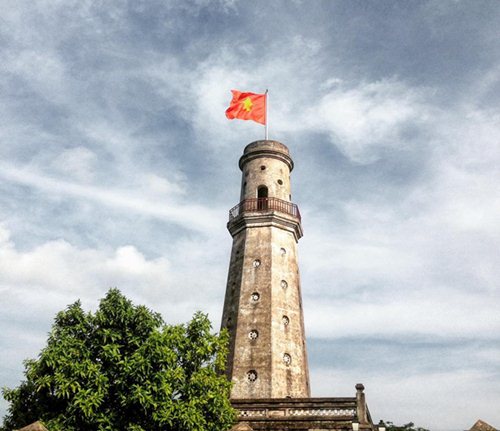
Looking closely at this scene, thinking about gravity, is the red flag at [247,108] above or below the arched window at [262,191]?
above

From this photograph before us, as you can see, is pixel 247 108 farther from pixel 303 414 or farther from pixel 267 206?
pixel 303 414

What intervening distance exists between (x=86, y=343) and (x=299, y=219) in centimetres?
1746

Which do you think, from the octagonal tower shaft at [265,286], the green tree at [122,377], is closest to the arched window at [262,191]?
the octagonal tower shaft at [265,286]

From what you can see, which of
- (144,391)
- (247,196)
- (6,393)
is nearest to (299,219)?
(247,196)

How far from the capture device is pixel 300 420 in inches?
934

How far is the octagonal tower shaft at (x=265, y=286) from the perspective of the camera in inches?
1102

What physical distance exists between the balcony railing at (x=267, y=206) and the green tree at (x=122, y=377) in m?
12.4

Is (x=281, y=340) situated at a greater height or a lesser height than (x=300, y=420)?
greater

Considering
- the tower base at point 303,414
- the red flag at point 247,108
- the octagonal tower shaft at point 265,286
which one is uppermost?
the red flag at point 247,108

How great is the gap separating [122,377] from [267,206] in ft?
→ 55.1

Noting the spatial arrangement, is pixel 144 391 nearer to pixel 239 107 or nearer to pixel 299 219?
pixel 299 219

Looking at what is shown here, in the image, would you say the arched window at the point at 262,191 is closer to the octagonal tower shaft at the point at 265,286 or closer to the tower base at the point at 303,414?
the octagonal tower shaft at the point at 265,286

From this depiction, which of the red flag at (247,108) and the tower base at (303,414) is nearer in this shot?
the tower base at (303,414)

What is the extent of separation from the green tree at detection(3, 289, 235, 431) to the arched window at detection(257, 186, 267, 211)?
41.5 feet
